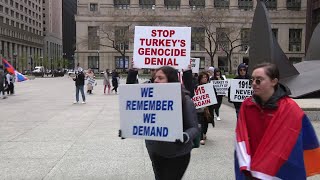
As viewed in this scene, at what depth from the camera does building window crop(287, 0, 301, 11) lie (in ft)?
272

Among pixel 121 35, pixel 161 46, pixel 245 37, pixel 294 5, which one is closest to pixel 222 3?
pixel 294 5

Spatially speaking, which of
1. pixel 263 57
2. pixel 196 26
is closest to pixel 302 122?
pixel 263 57

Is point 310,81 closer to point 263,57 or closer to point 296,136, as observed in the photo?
point 263,57

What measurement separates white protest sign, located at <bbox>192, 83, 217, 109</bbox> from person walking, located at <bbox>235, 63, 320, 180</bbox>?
5.51 metres

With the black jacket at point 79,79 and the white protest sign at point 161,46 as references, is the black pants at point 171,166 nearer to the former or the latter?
the white protest sign at point 161,46

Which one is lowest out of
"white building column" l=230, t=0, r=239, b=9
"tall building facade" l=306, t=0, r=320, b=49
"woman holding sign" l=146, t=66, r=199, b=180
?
"woman holding sign" l=146, t=66, r=199, b=180

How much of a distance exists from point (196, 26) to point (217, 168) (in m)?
53.6

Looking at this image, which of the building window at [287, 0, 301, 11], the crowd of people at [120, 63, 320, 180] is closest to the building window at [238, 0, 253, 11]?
the building window at [287, 0, 301, 11]

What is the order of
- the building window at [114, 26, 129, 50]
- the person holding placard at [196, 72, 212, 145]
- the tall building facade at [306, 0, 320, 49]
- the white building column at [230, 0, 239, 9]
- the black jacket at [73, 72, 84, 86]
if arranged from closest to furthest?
the person holding placard at [196, 72, 212, 145] < the black jacket at [73, 72, 84, 86] < the building window at [114, 26, 129, 50] < the tall building facade at [306, 0, 320, 49] < the white building column at [230, 0, 239, 9]

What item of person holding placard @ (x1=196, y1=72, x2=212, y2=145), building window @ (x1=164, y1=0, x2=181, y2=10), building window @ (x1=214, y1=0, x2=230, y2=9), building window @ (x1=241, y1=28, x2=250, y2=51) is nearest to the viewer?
person holding placard @ (x1=196, y1=72, x2=212, y2=145)

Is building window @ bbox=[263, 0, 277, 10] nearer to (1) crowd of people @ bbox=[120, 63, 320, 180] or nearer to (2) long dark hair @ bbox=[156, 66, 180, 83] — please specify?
(2) long dark hair @ bbox=[156, 66, 180, 83]

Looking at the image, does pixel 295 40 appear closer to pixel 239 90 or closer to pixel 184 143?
pixel 239 90

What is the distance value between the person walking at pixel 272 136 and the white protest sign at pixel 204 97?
5512 millimetres

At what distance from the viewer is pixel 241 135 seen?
315 cm
